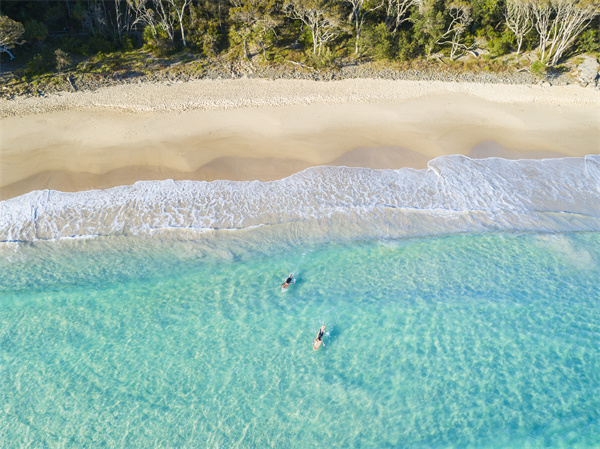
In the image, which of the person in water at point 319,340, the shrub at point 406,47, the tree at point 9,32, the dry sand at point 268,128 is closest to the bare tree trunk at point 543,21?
the dry sand at point 268,128

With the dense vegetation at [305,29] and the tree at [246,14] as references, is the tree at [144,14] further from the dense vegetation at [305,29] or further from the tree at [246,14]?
the tree at [246,14]

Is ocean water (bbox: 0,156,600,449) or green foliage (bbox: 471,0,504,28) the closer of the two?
ocean water (bbox: 0,156,600,449)

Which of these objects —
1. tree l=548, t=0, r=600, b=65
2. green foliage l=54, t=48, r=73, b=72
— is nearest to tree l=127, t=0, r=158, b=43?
green foliage l=54, t=48, r=73, b=72

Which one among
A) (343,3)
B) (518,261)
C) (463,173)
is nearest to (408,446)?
(518,261)

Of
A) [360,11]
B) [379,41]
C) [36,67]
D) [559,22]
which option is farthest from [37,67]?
[559,22]

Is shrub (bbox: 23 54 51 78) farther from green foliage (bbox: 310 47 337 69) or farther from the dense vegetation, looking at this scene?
green foliage (bbox: 310 47 337 69)
